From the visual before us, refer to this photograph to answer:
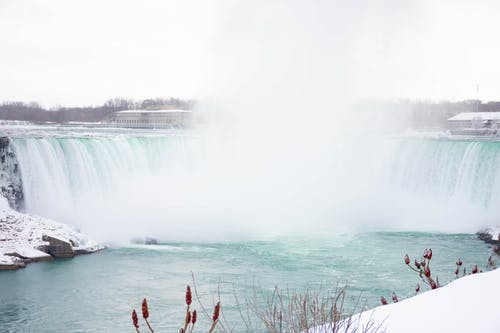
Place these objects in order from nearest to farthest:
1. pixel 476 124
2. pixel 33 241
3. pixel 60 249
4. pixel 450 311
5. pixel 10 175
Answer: pixel 450 311
pixel 60 249
pixel 33 241
pixel 10 175
pixel 476 124

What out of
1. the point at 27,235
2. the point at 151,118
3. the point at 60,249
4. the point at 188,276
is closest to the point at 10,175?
the point at 27,235

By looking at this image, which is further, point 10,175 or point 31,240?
point 10,175

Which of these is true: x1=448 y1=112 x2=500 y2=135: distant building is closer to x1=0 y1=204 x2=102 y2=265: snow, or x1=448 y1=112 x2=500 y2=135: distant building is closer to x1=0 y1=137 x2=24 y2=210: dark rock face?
x1=0 y1=137 x2=24 y2=210: dark rock face

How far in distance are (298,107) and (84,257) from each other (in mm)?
17048

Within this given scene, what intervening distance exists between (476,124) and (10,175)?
147ft

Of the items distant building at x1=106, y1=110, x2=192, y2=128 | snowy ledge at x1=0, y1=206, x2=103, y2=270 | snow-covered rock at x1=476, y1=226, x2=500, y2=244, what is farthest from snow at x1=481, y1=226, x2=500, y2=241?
distant building at x1=106, y1=110, x2=192, y2=128

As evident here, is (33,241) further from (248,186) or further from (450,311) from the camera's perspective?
(248,186)

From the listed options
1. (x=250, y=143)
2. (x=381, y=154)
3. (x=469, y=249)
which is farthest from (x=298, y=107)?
(x=469, y=249)

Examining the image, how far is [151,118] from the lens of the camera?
82.4 m

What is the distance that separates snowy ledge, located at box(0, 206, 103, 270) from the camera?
12102 millimetres

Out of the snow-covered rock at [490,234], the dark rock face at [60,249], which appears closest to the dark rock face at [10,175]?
the dark rock face at [60,249]

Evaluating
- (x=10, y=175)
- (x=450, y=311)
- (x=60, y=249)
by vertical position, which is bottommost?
(x=60, y=249)

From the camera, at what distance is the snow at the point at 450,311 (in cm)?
338

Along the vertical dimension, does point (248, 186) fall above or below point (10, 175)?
below
